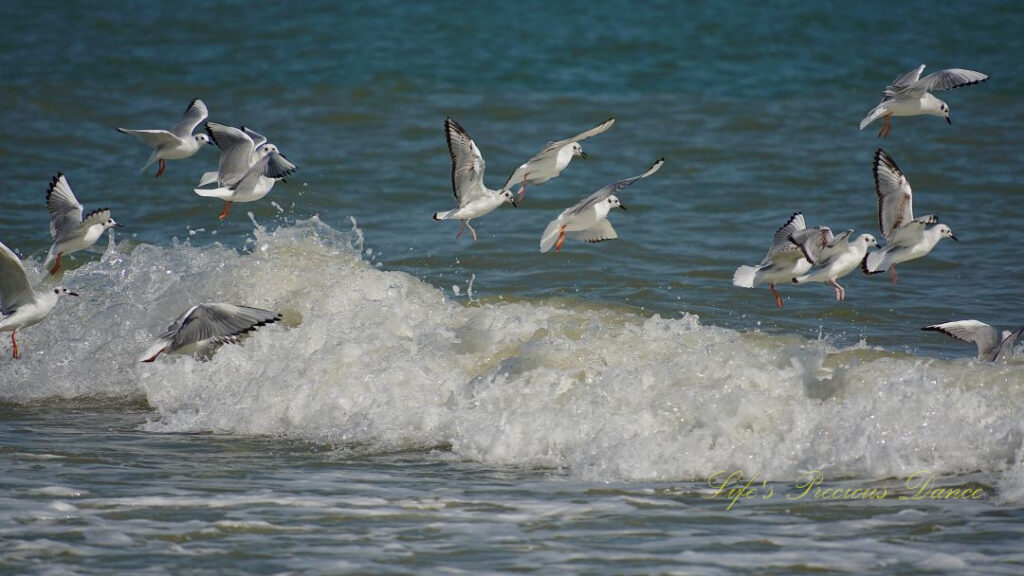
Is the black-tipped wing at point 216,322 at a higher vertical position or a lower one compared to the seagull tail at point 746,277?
lower

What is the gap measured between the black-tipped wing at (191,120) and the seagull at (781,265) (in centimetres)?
458

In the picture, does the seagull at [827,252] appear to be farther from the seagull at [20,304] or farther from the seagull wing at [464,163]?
the seagull at [20,304]

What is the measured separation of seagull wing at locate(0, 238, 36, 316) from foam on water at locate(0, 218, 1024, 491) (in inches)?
23.0

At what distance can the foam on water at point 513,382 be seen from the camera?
274 inches

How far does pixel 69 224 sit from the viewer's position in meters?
9.81

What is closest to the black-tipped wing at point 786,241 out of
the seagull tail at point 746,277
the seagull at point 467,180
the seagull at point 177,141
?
the seagull tail at point 746,277

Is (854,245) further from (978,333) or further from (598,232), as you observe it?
(598,232)

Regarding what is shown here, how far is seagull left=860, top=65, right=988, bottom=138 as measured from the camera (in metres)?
10.3

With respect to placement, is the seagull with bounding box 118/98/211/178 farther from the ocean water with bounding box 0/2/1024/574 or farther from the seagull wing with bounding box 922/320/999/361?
the seagull wing with bounding box 922/320/999/361

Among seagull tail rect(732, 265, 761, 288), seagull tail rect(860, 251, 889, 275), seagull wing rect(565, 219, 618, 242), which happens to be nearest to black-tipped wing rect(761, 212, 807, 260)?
seagull tail rect(732, 265, 761, 288)

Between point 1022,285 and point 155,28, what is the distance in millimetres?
22114

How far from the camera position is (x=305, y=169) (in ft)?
56.7

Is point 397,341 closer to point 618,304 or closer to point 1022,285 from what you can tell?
point 618,304

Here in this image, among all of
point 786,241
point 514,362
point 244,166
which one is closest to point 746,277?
point 786,241
